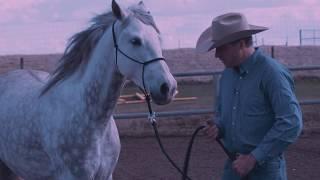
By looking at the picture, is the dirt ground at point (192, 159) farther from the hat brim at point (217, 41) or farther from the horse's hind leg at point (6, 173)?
the hat brim at point (217, 41)

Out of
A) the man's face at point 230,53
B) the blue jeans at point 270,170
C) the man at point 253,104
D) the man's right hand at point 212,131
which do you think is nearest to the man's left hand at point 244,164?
the man at point 253,104

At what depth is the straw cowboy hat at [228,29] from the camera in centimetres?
371

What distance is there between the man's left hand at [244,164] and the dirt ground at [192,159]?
4.32 metres

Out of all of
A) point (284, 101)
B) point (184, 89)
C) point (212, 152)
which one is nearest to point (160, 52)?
point (284, 101)

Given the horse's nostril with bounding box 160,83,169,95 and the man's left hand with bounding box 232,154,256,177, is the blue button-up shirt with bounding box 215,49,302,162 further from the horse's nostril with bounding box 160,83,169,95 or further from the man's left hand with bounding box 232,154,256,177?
the horse's nostril with bounding box 160,83,169,95

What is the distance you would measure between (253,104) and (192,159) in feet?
17.5

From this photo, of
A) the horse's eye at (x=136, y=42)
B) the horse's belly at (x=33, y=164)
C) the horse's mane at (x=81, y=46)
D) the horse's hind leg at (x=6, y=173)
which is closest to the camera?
the horse's eye at (x=136, y=42)

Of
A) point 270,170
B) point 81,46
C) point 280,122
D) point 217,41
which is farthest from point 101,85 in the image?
point 280,122

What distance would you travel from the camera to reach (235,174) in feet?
13.0

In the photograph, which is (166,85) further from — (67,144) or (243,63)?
(67,144)

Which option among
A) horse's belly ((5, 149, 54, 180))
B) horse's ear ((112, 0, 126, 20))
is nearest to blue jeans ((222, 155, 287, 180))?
horse's ear ((112, 0, 126, 20))

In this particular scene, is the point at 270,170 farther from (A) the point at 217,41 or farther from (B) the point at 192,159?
(B) the point at 192,159

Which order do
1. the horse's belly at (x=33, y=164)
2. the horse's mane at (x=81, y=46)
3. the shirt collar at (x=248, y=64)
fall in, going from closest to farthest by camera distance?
1. the shirt collar at (x=248, y=64)
2. the horse's mane at (x=81, y=46)
3. the horse's belly at (x=33, y=164)

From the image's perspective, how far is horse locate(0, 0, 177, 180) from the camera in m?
4.45
